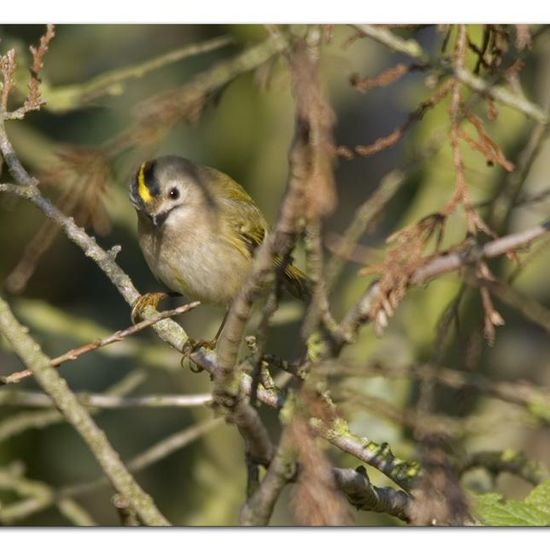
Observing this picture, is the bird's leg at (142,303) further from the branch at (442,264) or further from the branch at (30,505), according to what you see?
the branch at (30,505)

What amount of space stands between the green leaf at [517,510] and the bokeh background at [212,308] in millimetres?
398

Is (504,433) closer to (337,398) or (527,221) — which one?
(527,221)

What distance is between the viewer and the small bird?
108 inches

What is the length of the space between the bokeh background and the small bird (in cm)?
10

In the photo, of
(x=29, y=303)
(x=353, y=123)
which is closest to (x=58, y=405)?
(x=29, y=303)

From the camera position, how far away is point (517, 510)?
2320 mm

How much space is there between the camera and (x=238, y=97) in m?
3.99

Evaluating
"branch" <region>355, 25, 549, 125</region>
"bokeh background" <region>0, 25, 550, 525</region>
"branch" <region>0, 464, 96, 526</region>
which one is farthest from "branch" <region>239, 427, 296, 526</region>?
"branch" <region>0, 464, 96, 526</region>

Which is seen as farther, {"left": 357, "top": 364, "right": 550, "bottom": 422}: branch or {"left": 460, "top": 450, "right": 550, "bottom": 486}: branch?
{"left": 460, "top": 450, "right": 550, "bottom": 486}: branch

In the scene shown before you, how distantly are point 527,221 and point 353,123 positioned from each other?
99 centimetres

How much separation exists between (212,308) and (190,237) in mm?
1220

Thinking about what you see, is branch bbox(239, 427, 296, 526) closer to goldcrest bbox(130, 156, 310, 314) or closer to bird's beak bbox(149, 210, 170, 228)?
goldcrest bbox(130, 156, 310, 314)

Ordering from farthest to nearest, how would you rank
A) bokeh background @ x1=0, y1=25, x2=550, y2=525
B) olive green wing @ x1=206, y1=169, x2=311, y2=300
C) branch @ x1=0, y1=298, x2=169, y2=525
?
1. bokeh background @ x1=0, y1=25, x2=550, y2=525
2. olive green wing @ x1=206, y1=169, x2=311, y2=300
3. branch @ x1=0, y1=298, x2=169, y2=525
